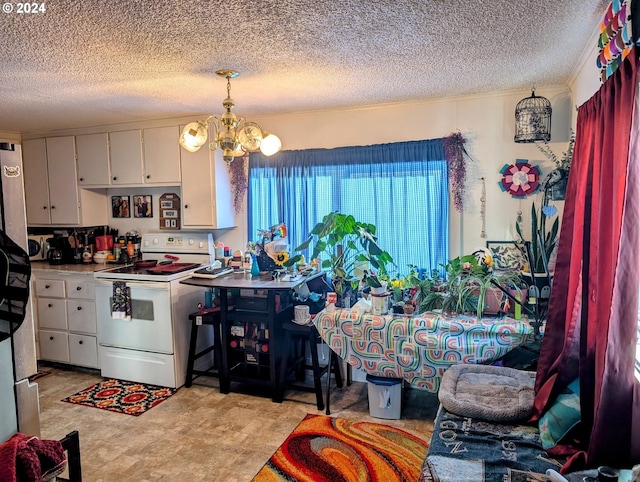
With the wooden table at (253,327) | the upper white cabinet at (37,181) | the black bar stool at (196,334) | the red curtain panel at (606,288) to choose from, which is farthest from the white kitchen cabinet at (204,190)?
the red curtain panel at (606,288)

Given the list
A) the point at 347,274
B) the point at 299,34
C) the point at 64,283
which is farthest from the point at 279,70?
the point at 64,283

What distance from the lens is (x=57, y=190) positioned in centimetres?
492

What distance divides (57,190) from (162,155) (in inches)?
55.4

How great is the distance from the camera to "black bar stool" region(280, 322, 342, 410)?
3.53 meters

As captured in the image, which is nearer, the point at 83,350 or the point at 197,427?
the point at 197,427

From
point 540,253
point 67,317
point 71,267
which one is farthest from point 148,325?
point 540,253

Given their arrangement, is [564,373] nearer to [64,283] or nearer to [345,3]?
[345,3]

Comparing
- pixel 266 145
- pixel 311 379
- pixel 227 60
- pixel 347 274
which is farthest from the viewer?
pixel 311 379

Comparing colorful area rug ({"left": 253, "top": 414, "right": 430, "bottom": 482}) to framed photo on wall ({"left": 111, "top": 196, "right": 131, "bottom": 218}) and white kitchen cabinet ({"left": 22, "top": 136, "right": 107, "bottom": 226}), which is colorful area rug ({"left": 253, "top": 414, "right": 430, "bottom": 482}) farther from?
white kitchen cabinet ({"left": 22, "top": 136, "right": 107, "bottom": 226})

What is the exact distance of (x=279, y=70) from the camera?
114 inches

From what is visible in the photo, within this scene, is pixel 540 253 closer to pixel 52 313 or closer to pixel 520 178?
pixel 520 178

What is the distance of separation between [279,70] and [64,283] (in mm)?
3075

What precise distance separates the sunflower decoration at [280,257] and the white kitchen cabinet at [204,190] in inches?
27.6

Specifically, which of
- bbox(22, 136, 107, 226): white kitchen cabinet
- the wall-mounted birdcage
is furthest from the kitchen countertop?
the wall-mounted birdcage
